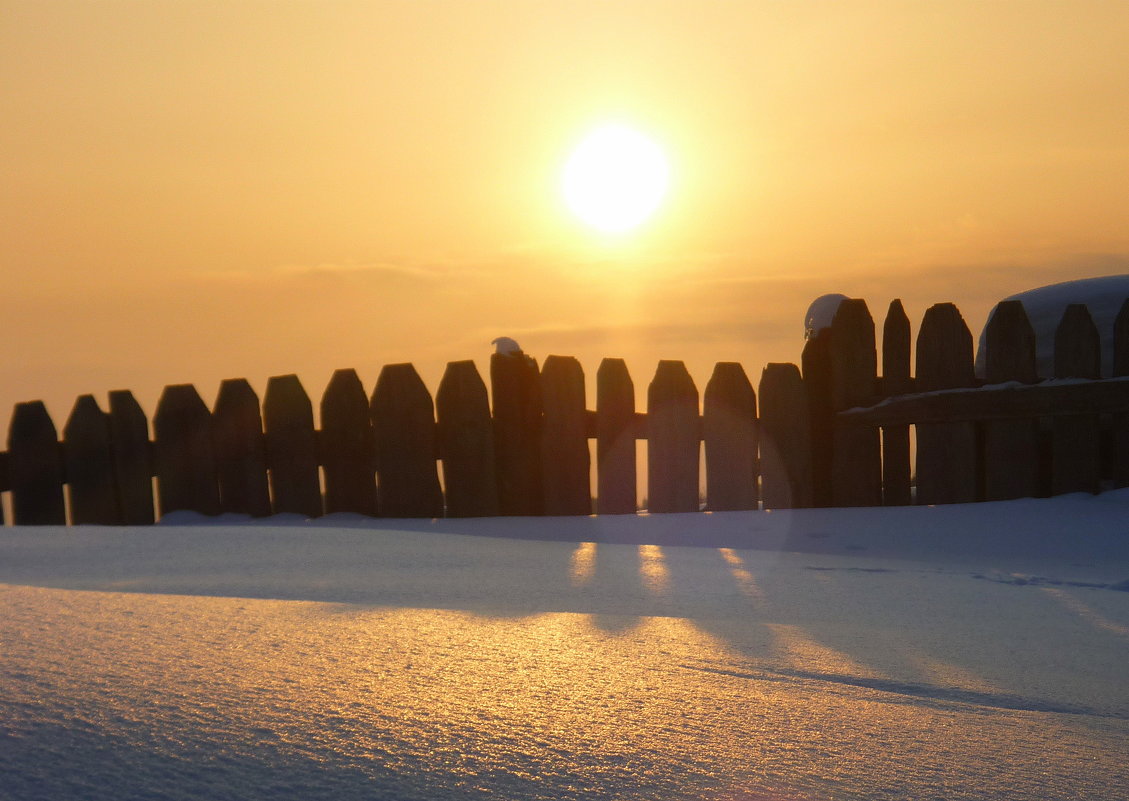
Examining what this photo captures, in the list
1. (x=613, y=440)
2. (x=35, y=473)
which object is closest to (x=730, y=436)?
(x=613, y=440)

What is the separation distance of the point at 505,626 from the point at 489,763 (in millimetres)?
984

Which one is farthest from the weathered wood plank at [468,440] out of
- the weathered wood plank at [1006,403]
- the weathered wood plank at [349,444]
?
the weathered wood plank at [1006,403]

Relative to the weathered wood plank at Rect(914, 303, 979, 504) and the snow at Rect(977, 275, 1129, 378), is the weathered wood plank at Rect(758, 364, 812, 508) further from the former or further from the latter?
the snow at Rect(977, 275, 1129, 378)

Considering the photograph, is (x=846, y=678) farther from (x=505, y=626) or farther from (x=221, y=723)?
(x=221, y=723)

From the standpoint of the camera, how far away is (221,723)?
139 cm

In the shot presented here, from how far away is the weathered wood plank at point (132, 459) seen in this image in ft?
23.0

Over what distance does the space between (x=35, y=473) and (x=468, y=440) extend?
10.4ft

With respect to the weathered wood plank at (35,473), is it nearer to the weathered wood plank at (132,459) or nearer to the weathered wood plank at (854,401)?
the weathered wood plank at (132,459)

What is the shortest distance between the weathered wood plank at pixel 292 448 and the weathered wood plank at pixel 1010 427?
432 centimetres

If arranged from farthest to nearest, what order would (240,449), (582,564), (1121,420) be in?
(240,449) < (1121,420) < (582,564)

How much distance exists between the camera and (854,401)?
6.51 metres

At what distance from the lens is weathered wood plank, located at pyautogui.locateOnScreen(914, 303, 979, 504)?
6359 millimetres

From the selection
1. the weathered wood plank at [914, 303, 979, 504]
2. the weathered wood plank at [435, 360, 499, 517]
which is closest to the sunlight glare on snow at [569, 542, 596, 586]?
the weathered wood plank at [435, 360, 499, 517]

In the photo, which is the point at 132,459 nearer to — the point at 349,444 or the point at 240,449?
the point at 240,449
